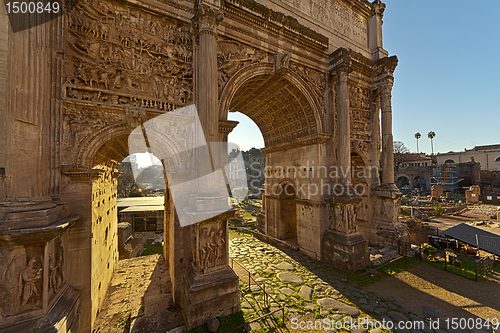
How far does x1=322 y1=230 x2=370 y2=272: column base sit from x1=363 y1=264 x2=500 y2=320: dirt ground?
3.05ft

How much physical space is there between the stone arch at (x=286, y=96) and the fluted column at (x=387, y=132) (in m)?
4.19

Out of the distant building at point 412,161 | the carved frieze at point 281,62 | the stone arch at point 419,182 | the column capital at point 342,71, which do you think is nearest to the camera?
the carved frieze at point 281,62

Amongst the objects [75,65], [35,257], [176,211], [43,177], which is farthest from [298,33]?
[35,257]

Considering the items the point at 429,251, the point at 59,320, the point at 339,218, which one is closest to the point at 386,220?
the point at 429,251

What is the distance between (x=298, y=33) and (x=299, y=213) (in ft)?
26.8

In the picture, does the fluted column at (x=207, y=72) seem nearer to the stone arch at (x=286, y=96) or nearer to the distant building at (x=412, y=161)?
the stone arch at (x=286, y=96)

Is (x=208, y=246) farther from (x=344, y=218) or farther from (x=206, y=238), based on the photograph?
(x=344, y=218)

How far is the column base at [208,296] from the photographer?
16.1ft

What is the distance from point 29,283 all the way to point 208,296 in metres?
3.49

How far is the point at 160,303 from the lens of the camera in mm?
6102

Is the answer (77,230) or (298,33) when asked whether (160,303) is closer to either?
(77,230)

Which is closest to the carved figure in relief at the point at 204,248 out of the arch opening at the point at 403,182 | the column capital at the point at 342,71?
the column capital at the point at 342,71

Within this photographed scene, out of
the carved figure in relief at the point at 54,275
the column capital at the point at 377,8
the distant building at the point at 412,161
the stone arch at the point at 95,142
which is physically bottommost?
the carved figure in relief at the point at 54,275

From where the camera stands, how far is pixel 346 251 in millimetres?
8086
